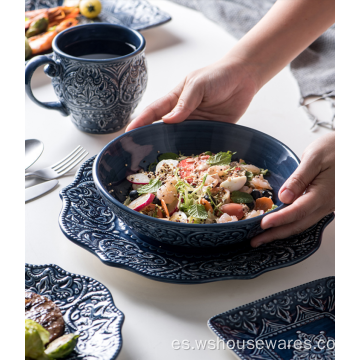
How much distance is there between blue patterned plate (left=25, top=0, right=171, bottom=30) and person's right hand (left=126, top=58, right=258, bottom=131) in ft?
3.11

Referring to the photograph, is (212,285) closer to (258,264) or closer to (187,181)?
(258,264)

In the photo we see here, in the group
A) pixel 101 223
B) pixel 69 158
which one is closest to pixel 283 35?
pixel 69 158

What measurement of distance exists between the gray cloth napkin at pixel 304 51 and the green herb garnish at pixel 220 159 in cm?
61

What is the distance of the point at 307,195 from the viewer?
43.7 inches

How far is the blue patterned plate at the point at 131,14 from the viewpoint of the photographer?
2.38 metres

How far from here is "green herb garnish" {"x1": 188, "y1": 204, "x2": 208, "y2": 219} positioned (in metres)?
1.08

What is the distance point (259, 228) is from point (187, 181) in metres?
0.31

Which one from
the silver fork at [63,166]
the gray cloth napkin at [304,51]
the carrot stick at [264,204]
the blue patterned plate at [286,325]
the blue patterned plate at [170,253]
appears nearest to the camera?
the blue patterned plate at [286,325]

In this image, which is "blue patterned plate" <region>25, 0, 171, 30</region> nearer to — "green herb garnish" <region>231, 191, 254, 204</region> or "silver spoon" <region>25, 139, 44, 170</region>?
"silver spoon" <region>25, 139, 44, 170</region>

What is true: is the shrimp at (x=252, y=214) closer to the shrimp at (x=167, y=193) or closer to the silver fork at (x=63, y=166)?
the shrimp at (x=167, y=193)

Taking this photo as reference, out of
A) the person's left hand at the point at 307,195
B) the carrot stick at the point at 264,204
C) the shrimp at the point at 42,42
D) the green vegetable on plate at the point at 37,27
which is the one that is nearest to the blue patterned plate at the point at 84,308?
the person's left hand at the point at 307,195

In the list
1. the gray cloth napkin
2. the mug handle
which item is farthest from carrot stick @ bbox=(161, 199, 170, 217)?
the gray cloth napkin

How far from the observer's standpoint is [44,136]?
164cm

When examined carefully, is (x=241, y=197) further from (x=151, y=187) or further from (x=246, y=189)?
(x=151, y=187)
